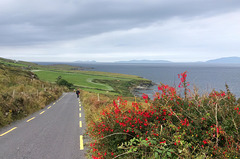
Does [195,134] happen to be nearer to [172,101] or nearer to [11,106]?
[172,101]

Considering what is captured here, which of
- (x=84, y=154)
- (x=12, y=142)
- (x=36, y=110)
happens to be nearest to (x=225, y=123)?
(x=84, y=154)

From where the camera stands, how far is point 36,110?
1493 centimetres

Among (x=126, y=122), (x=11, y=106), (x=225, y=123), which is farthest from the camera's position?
(x=11, y=106)

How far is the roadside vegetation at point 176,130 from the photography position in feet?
11.1

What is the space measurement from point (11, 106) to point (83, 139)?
7304 mm

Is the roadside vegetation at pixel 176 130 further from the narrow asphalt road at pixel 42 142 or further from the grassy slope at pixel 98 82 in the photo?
the grassy slope at pixel 98 82

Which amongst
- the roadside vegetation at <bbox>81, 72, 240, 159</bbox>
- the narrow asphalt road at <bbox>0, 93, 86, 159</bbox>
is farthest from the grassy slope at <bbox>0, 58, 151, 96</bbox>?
the roadside vegetation at <bbox>81, 72, 240, 159</bbox>

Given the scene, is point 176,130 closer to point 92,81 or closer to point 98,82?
point 98,82

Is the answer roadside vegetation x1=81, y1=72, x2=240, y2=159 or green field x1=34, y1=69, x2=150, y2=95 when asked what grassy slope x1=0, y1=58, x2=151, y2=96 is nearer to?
green field x1=34, y1=69, x2=150, y2=95

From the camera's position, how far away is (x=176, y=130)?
393 cm

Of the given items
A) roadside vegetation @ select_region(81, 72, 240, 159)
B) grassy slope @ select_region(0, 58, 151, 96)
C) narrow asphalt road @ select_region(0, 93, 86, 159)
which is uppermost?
roadside vegetation @ select_region(81, 72, 240, 159)

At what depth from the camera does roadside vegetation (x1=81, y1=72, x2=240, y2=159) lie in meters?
3.37

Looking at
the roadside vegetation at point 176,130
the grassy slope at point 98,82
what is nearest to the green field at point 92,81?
the grassy slope at point 98,82

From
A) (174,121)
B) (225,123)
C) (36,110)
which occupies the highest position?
(225,123)
